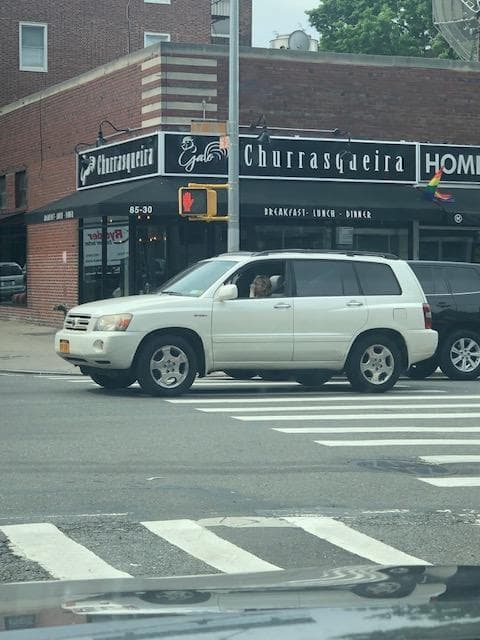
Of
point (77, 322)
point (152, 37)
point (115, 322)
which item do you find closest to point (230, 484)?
point (115, 322)

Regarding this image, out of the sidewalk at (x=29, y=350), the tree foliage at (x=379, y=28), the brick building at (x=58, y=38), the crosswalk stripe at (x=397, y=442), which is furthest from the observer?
the tree foliage at (x=379, y=28)

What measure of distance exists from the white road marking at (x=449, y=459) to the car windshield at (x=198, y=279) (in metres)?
5.93

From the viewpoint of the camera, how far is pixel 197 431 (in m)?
12.2

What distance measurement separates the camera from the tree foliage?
191ft

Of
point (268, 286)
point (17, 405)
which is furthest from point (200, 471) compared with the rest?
point (268, 286)

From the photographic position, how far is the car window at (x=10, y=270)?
3559 cm

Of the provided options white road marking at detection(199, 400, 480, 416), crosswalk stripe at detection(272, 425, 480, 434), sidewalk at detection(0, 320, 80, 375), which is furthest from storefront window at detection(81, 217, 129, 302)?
crosswalk stripe at detection(272, 425, 480, 434)

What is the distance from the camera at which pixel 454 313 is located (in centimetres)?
1955

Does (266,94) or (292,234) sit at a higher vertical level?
(266,94)

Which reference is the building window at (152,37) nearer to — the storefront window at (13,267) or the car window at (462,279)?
the storefront window at (13,267)

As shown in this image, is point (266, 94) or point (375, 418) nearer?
point (375, 418)

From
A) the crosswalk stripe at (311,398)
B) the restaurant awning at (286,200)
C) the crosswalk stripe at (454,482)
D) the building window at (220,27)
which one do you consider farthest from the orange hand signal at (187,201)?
the building window at (220,27)

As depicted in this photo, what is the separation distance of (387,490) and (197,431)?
11.6 ft

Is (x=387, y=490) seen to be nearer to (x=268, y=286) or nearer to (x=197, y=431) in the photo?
(x=197, y=431)
